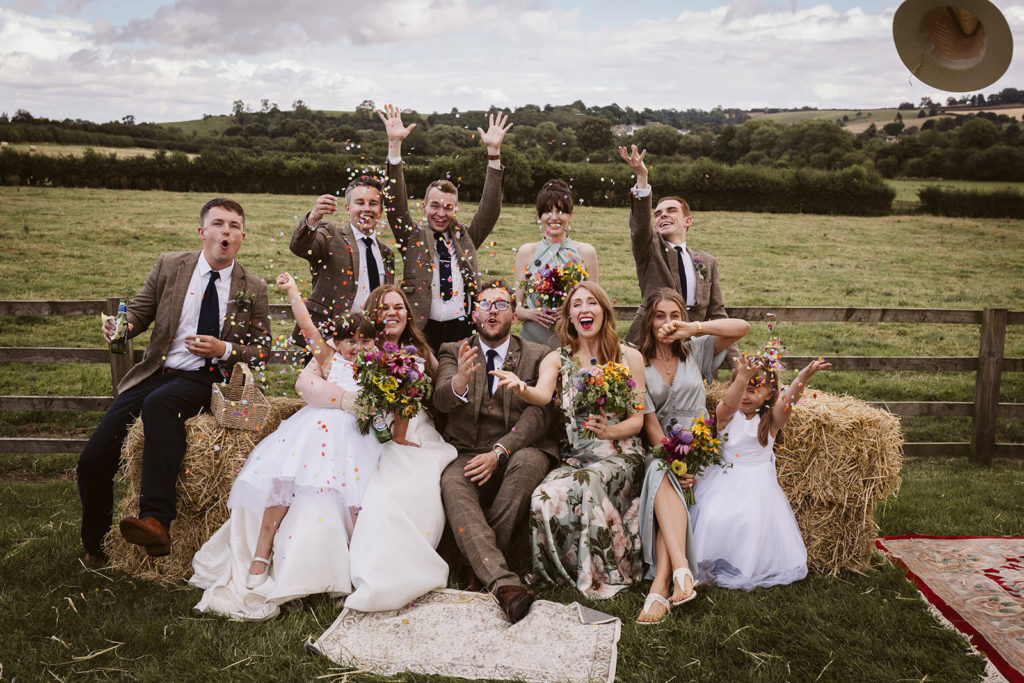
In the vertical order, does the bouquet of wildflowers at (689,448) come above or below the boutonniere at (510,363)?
below

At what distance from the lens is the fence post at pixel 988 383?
23.5 feet

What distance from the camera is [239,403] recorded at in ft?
15.8

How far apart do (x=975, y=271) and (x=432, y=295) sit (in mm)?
17111

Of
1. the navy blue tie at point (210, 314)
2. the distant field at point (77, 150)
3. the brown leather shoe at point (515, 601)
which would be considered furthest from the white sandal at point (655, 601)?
the distant field at point (77, 150)

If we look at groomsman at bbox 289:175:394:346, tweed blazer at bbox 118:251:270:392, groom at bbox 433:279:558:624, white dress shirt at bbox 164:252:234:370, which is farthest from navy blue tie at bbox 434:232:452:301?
white dress shirt at bbox 164:252:234:370

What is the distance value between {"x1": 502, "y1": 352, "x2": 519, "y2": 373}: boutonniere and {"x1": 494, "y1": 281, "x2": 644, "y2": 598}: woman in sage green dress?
14 cm

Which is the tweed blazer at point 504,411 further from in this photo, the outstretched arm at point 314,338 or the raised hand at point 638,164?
the raised hand at point 638,164

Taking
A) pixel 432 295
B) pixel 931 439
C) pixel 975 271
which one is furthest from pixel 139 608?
pixel 975 271

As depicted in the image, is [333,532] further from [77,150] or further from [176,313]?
[77,150]

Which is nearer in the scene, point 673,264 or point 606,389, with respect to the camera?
point 606,389

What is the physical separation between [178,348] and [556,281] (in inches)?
113

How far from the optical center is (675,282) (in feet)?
19.0

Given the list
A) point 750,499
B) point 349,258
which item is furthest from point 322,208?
point 750,499

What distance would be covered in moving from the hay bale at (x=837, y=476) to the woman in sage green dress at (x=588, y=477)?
3.68 ft
